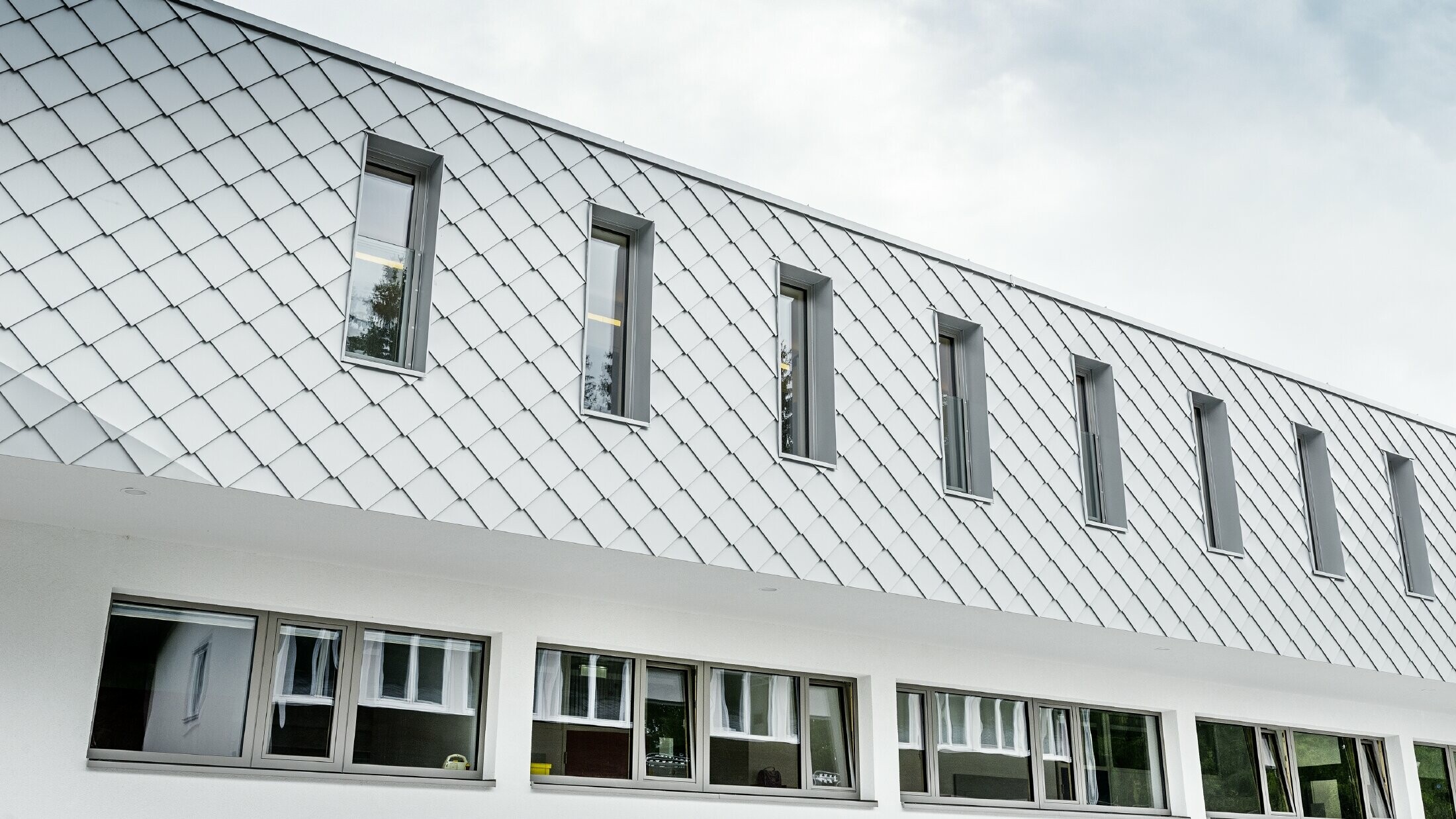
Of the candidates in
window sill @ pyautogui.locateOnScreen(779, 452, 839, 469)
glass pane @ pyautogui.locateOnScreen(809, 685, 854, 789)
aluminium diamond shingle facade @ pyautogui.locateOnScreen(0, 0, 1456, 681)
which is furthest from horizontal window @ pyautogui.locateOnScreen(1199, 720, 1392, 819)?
window sill @ pyautogui.locateOnScreen(779, 452, 839, 469)

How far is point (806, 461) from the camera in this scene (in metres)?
6.82

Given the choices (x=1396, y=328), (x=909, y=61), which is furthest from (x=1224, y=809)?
(x=1396, y=328)

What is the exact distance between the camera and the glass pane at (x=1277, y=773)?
34.1 feet

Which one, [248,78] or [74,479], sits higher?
[248,78]

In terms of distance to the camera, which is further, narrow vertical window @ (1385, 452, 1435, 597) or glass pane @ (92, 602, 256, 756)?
narrow vertical window @ (1385, 452, 1435, 597)

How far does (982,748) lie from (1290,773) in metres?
3.66

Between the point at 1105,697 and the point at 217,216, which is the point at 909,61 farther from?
the point at 217,216

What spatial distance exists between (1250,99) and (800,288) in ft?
45.2

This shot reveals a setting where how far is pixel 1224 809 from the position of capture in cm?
988

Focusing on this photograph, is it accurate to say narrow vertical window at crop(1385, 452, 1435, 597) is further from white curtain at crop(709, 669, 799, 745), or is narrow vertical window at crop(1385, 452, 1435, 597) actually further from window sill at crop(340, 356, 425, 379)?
window sill at crop(340, 356, 425, 379)

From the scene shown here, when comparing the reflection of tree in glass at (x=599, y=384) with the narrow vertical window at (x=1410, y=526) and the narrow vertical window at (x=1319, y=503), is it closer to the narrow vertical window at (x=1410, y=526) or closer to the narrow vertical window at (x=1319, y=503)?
the narrow vertical window at (x=1319, y=503)

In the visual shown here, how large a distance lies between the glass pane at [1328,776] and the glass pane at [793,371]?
21.3 ft

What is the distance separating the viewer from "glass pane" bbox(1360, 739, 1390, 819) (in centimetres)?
1109

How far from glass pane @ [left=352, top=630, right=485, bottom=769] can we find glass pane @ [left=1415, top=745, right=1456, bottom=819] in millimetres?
9288
